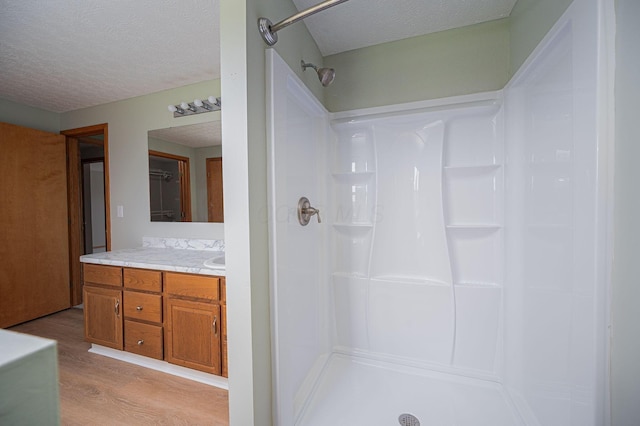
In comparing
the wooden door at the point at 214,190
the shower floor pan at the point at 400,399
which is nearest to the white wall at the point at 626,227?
the shower floor pan at the point at 400,399

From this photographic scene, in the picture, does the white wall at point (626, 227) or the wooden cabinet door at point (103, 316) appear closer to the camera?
the white wall at point (626, 227)

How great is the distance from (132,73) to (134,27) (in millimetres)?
649

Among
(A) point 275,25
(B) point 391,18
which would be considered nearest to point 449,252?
(B) point 391,18

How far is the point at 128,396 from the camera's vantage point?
1614 millimetres

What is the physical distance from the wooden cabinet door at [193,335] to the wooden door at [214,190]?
31.4 inches

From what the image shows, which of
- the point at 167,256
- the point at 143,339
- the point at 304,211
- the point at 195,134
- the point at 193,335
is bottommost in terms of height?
the point at 143,339

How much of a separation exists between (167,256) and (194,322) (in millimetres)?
667

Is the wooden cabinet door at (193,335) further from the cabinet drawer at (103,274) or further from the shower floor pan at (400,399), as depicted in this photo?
the shower floor pan at (400,399)

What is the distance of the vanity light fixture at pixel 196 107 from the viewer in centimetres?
216

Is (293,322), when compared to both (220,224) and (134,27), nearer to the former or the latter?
(220,224)

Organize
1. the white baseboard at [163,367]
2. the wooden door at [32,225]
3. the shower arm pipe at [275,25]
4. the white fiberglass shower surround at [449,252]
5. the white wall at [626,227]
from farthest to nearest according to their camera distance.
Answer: the wooden door at [32,225], the white baseboard at [163,367], the shower arm pipe at [275,25], the white fiberglass shower surround at [449,252], the white wall at [626,227]

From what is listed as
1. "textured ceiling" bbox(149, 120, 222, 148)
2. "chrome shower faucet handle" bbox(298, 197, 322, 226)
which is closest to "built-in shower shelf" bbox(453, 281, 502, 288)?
"chrome shower faucet handle" bbox(298, 197, 322, 226)

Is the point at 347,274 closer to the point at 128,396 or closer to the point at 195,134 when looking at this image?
the point at 128,396

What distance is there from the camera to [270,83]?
1.14m
